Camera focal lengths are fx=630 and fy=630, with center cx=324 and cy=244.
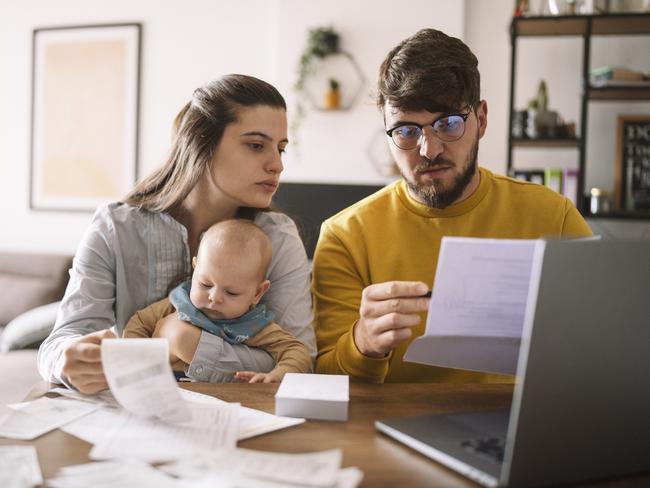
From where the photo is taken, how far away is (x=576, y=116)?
11.0 feet

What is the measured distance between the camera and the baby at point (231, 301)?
135 cm

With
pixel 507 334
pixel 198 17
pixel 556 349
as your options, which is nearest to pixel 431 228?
pixel 507 334

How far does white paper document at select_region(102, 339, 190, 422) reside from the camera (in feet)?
2.87

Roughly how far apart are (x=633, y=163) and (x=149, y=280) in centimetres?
267

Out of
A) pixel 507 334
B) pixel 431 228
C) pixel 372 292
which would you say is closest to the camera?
pixel 507 334

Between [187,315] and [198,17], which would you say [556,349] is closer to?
[187,315]

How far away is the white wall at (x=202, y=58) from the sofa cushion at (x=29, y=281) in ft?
1.39

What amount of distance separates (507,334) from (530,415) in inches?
6.2

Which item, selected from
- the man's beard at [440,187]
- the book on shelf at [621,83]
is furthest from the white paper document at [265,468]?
the book on shelf at [621,83]

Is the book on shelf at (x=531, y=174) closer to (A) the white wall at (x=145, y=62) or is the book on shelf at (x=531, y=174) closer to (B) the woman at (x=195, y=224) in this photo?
(A) the white wall at (x=145, y=62)

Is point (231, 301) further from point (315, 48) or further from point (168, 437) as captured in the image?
point (315, 48)

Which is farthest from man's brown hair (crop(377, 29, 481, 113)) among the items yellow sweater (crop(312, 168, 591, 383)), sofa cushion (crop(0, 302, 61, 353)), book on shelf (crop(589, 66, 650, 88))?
sofa cushion (crop(0, 302, 61, 353))

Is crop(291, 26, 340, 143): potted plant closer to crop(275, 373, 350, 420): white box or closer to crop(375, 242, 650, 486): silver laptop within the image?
crop(275, 373, 350, 420): white box

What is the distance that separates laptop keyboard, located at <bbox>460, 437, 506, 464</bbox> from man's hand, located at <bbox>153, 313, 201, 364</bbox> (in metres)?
0.68
